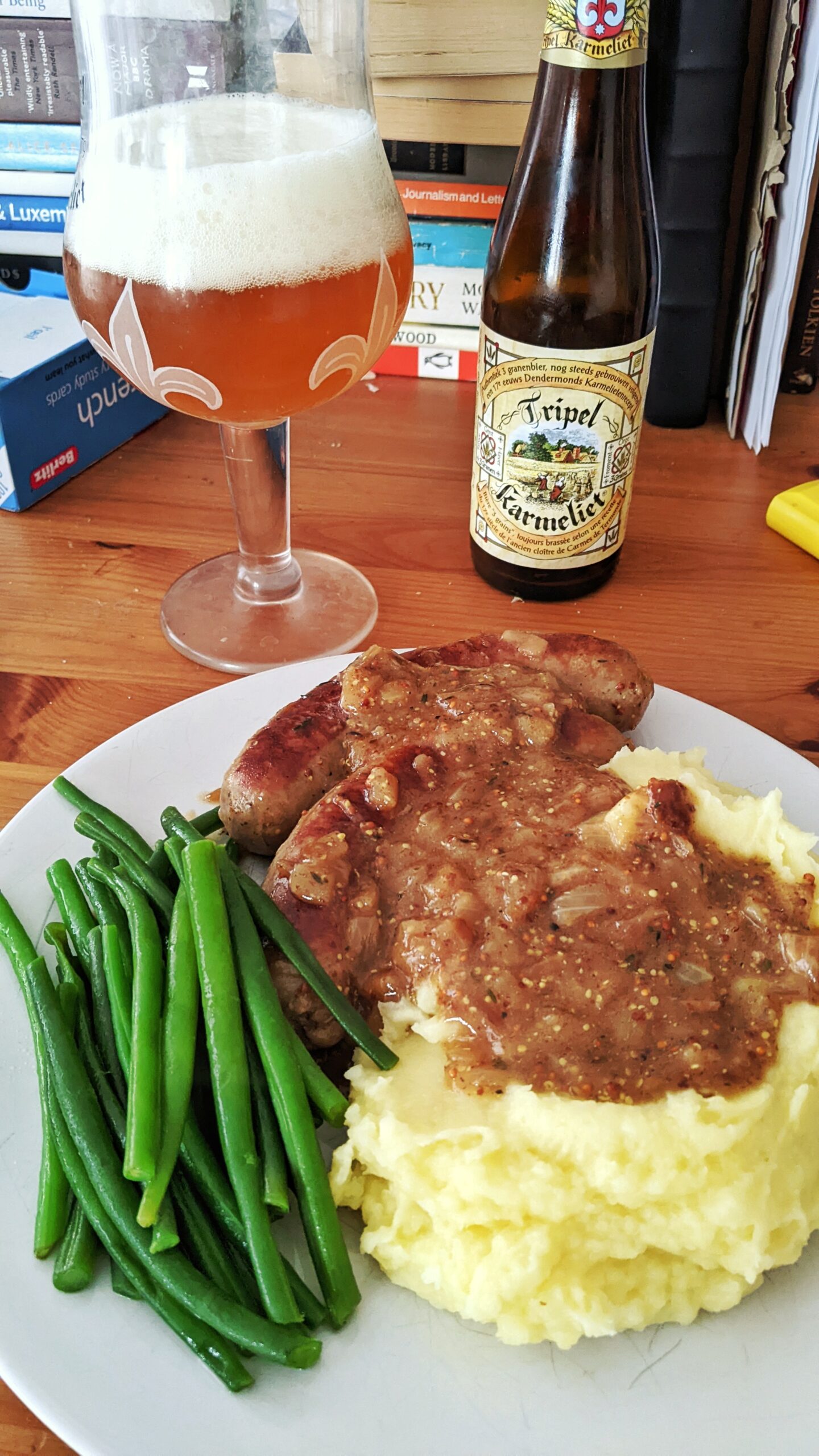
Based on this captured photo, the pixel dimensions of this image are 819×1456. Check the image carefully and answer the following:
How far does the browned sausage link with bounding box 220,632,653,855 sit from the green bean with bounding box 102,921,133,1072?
272 millimetres

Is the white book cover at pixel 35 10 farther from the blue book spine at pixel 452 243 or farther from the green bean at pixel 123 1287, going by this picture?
the green bean at pixel 123 1287

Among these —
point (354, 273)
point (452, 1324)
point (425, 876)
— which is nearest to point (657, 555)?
point (354, 273)

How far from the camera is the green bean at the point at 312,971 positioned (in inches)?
55.1

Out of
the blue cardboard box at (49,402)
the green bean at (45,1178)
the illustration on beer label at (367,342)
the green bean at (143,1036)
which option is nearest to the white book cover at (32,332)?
the blue cardboard box at (49,402)

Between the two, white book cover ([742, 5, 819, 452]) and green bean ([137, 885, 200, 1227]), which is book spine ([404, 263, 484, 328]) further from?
green bean ([137, 885, 200, 1227])

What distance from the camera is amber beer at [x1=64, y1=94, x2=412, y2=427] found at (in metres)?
1.82

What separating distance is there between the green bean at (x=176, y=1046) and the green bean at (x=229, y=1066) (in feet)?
0.05

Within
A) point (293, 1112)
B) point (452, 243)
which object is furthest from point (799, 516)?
point (293, 1112)

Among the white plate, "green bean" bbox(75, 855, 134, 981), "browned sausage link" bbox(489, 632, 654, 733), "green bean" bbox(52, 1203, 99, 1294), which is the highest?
"browned sausage link" bbox(489, 632, 654, 733)

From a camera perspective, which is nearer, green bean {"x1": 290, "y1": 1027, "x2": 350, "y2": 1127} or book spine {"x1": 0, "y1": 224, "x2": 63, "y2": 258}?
green bean {"x1": 290, "y1": 1027, "x2": 350, "y2": 1127}

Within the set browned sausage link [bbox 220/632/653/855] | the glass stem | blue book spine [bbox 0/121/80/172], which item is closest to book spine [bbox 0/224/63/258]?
blue book spine [bbox 0/121/80/172]

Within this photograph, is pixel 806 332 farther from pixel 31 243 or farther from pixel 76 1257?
pixel 76 1257

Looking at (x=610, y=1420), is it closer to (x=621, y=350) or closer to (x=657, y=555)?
(x=621, y=350)

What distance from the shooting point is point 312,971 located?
4.70 feet
